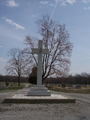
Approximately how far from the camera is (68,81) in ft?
261

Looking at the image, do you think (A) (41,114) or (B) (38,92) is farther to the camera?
(B) (38,92)

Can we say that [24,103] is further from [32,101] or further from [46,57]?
[46,57]

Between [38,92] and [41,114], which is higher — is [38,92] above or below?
above

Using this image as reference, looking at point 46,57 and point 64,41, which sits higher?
point 64,41

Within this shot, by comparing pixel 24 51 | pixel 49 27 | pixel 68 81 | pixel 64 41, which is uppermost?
pixel 49 27

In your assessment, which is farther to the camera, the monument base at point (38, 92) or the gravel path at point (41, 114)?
the monument base at point (38, 92)

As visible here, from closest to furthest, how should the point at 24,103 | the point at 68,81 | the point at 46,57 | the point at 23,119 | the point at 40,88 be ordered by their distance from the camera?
the point at 23,119 → the point at 24,103 → the point at 40,88 → the point at 46,57 → the point at 68,81

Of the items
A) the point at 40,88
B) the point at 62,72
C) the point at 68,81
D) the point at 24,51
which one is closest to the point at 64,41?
the point at 62,72

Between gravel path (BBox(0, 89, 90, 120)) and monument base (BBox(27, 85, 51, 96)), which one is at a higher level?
monument base (BBox(27, 85, 51, 96))

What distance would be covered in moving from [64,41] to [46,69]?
13.9 ft

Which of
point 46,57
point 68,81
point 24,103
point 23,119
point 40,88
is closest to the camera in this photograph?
point 23,119

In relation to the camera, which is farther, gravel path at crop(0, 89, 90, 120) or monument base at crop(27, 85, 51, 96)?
monument base at crop(27, 85, 51, 96)

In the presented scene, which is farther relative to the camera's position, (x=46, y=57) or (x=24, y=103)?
(x=46, y=57)

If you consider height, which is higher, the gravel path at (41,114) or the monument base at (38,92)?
the monument base at (38,92)
